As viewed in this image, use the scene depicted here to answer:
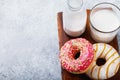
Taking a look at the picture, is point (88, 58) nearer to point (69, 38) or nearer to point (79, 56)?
point (79, 56)

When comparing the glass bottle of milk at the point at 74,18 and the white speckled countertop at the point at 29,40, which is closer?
the glass bottle of milk at the point at 74,18

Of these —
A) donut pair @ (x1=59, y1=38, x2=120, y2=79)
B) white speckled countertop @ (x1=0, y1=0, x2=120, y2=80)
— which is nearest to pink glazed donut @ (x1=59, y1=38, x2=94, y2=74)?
donut pair @ (x1=59, y1=38, x2=120, y2=79)

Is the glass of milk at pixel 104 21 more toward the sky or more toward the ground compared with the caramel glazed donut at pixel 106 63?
more toward the sky

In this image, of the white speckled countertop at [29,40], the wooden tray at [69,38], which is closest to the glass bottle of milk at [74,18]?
the wooden tray at [69,38]

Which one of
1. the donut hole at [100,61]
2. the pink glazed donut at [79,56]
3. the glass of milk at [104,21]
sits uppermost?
the glass of milk at [104,21]

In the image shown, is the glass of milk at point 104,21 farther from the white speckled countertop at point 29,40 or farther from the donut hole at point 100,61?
the white speckled countertop at point 29,40

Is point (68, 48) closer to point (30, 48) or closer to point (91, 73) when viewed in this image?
point (91, 73)

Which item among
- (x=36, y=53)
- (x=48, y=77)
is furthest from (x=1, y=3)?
(x=48, y=77)
